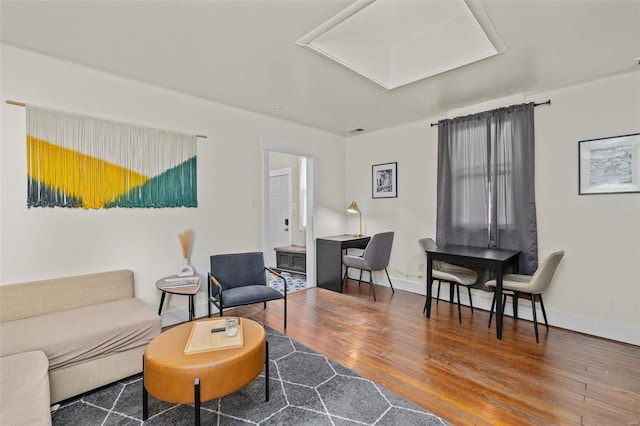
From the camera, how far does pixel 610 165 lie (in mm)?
2885

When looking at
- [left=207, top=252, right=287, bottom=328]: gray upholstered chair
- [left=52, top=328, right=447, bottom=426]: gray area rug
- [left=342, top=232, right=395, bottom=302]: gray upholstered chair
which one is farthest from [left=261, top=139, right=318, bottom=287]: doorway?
[left=52, top=328, right=447, bottom=426]: gray area rug

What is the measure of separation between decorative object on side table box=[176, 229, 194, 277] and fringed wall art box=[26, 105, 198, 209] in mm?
332

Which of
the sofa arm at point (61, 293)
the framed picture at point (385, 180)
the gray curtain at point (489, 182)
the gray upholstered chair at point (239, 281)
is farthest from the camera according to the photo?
the framed picture at point (385, 180)

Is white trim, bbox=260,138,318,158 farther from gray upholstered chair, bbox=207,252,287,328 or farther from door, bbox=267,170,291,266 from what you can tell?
door, bbox=267,170,291,266

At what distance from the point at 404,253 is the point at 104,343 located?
3738mm

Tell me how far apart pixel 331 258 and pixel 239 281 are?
5.23ft

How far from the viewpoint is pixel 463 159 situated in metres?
3.85

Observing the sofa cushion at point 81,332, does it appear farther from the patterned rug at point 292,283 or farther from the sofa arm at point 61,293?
the patterned rug at point 292,283

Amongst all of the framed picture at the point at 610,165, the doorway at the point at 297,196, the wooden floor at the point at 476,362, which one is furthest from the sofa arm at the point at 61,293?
the framed picture at the point at 610,165

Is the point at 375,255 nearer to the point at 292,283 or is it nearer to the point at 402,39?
the point at 292,283

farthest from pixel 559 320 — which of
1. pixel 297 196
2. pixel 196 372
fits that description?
pixel 297 196

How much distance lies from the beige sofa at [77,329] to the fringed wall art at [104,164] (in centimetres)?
72

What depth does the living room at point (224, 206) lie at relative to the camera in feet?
8.04

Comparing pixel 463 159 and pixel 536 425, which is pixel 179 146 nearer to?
pixel 463 159
